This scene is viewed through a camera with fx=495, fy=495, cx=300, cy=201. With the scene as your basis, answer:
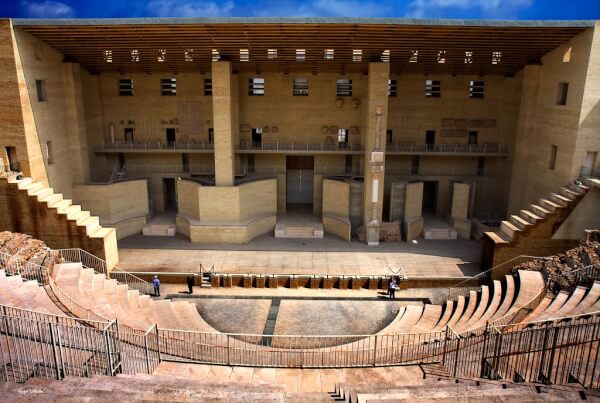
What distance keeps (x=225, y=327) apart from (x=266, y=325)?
148 cm

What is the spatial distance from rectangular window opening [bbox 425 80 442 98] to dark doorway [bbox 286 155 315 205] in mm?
7861

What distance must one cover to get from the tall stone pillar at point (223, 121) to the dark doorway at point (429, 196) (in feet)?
41.1

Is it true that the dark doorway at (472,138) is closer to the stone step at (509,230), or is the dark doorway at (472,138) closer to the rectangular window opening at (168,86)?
the stone step at (509,230)

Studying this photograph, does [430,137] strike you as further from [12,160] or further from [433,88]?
[12,160]

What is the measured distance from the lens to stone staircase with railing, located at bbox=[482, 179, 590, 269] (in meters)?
21.4

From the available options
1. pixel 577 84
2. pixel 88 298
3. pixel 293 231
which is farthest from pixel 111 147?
pixel 577 84

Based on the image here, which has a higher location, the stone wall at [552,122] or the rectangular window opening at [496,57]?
the rectangular window opening at [496,57]

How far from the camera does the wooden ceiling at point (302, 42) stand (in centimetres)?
2169

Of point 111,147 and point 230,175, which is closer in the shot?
point 230,175

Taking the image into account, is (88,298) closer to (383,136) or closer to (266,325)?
(266,325)

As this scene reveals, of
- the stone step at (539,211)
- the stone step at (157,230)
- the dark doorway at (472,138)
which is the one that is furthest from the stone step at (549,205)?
the stone step at (157,230)

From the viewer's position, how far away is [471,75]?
28.5 metres

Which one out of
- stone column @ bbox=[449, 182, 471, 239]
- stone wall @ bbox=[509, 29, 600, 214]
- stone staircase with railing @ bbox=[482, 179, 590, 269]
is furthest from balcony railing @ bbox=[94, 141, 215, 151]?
stone wall @ bbox=[509, 29, 600, 214]

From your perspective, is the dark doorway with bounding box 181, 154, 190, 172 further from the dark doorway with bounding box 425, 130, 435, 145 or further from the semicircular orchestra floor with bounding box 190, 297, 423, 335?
the dark doorway with bounding box 425, 130, 435, 145
